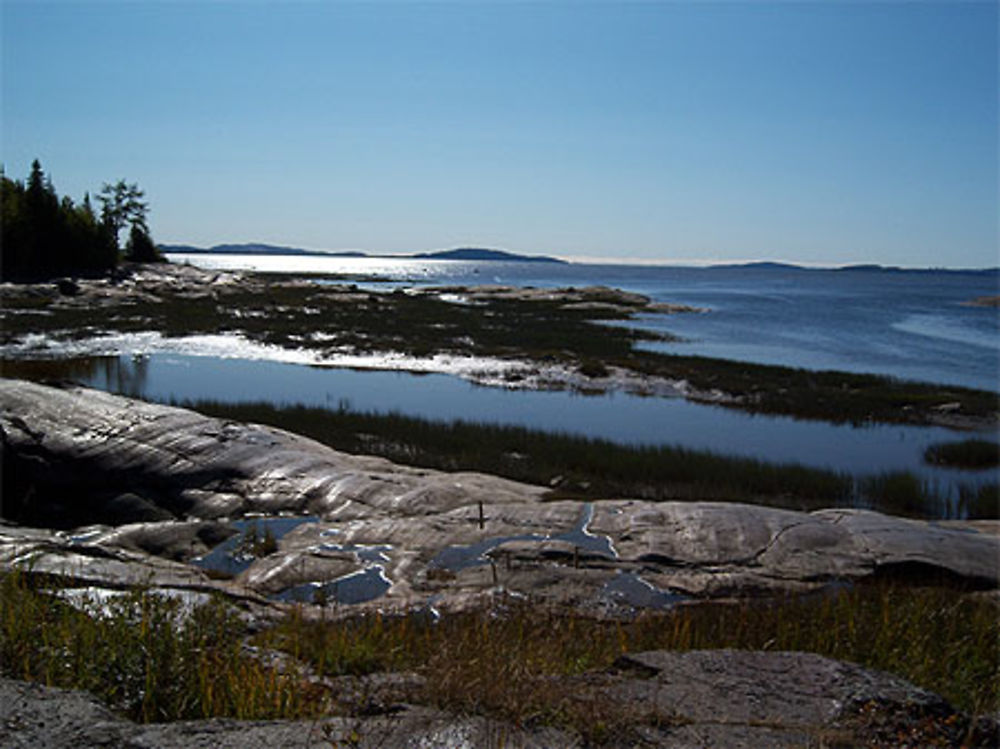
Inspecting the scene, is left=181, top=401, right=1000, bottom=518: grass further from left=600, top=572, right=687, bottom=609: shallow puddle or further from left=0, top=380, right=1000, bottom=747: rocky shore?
left=600, top=572, right=687, bottom=609: shallow puddle

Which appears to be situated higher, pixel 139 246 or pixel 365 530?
pixel 139 246

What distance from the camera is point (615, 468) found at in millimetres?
16266

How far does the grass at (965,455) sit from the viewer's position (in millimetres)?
18984

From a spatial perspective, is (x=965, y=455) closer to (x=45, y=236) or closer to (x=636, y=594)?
(x=636, y=594)

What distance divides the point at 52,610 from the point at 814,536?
31.1 ft

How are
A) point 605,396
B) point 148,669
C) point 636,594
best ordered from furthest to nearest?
1. point 605,396
2. point 636,594
3. point 148,669

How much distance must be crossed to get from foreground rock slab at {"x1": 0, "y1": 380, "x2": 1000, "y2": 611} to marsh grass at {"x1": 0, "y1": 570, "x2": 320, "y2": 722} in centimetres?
309

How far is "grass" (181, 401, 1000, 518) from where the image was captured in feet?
49.4

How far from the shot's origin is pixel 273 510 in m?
12.4

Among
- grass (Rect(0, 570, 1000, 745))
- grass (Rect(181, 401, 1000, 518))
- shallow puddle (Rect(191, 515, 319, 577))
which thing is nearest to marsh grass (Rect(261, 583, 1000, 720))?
grass (Rect(0, 570, 1000, 745))

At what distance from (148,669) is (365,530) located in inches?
282

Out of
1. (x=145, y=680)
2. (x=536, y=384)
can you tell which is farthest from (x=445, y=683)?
(x=536, y=384)

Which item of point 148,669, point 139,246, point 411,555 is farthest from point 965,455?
point 139,246

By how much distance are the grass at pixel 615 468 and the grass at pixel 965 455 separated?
3.23 m
